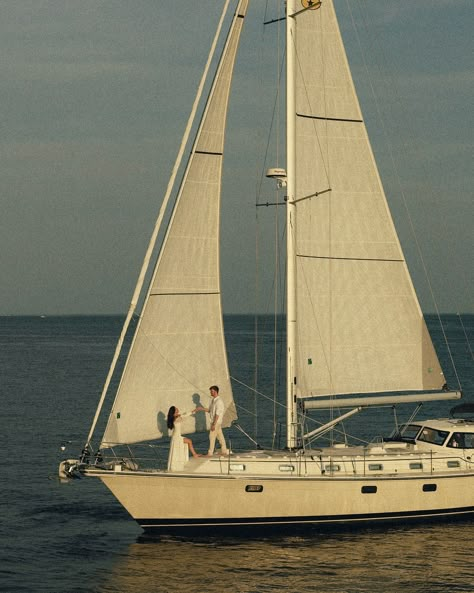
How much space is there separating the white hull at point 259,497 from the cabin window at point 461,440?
3.43 ft

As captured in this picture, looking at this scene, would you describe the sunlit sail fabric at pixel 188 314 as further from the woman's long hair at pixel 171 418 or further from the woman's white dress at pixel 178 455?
the woman's white dress at pixel 178 455

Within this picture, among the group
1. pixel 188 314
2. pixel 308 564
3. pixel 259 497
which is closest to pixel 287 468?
pixel 259 497

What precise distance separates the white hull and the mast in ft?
4.60

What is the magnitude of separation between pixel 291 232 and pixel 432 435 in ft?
20.7

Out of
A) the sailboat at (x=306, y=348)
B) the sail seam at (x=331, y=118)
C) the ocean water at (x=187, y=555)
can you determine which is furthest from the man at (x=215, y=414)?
the sail seam at (x=331, y=118)

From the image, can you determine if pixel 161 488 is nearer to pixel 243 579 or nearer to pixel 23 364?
pixel 243 579

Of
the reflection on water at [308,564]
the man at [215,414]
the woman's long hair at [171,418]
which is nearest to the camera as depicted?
the reflection on water at [308,564]

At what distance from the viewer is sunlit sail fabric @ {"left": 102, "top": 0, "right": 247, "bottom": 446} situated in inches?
843

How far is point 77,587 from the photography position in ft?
62.4

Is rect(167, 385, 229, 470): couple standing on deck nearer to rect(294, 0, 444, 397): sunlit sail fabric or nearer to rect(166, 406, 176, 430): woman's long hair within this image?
rect(166, 406, 176, 430): woman's long hair

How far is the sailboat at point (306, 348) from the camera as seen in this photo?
21375 millimetres

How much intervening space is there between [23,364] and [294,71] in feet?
223

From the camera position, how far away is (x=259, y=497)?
70.5ft

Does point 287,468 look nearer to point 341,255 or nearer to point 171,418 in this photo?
point 171,418
